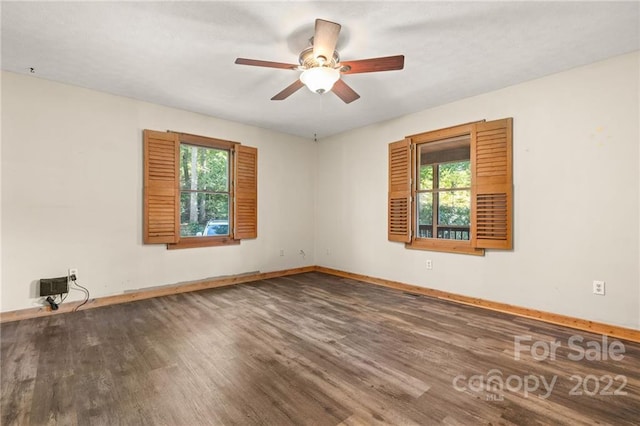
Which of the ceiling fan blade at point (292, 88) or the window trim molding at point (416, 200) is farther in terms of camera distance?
the window trim molding at point (416, 200)

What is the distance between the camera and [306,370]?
7.18 feet

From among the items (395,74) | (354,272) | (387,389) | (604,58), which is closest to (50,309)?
(387,389)

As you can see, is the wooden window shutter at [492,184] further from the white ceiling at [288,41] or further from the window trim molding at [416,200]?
the white ceiling at [288,41]

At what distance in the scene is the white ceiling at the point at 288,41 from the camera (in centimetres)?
224

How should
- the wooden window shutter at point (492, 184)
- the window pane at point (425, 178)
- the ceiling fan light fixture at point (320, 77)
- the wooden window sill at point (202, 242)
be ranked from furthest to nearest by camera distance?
the window pane at point (425, 178), the wooden window sill at point (202, 242), the wooden window shutter at point (492, 184), the ceiling fan light fixture at point (320, 77)

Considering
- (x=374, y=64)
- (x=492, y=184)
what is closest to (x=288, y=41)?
(x=374, y=64)

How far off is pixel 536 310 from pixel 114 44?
5.06m

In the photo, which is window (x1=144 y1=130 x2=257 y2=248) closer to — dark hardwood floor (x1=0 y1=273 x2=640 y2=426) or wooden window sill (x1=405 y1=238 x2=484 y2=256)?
dark hardwood floor (x1=0 y1=273 x2=640 y2=426)

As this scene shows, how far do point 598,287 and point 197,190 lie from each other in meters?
5.12

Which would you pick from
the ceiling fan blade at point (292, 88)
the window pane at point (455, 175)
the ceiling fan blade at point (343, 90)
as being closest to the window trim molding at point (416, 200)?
the window pane at point (455, 175)

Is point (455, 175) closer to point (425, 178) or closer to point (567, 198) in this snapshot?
point (425, 178)

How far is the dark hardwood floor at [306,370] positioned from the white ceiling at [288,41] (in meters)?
2.69

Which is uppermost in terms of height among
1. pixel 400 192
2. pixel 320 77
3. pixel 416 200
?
pixel 320 77

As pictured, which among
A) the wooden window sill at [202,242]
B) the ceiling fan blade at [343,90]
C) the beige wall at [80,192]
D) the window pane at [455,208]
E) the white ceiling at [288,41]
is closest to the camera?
the white ceiling at [288,41]
